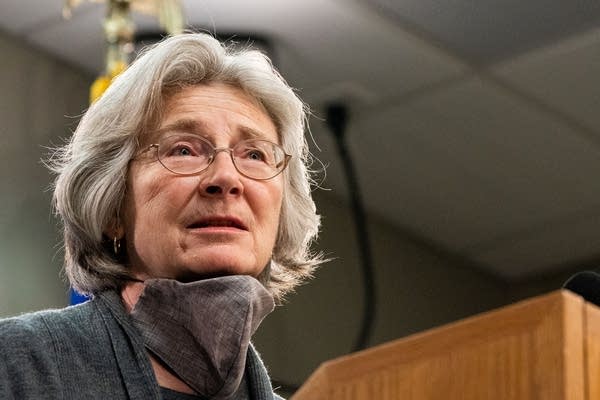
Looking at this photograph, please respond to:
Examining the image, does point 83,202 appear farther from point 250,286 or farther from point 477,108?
point 477,108

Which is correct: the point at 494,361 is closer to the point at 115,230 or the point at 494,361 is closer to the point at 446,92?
the point at 115,230

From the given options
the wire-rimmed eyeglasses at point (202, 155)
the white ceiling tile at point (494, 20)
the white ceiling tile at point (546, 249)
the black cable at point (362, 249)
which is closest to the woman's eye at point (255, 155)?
the wire-rimmed eyeglasses at point (202, 155)

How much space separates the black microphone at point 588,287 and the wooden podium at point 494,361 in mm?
160

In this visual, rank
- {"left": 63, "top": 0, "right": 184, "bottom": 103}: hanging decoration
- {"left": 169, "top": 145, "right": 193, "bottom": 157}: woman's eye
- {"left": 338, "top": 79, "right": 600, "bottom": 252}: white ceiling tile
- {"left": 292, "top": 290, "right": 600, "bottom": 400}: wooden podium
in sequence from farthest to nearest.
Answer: {"left": 338, "top": 79, "right": 600, "bottom": 252}: white ceiling tile → {"left": 63, "top": 0, "right": 184, "bottom": 103}: hanging decoration → {"left": 169, "top": 145, "right": 193, "bottom": 157}: woman's eye → {"left": 292, "top": 290, "right": 600, "bottom": 400}: wooden podium

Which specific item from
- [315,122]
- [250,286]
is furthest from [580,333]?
[315,122]

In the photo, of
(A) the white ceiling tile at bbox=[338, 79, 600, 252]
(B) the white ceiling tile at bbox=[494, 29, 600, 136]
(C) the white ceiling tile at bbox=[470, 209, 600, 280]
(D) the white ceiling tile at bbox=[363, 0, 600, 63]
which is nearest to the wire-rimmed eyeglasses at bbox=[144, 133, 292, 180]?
(D) the white ceiling tile at bbox=[363, 0, 600, 63]

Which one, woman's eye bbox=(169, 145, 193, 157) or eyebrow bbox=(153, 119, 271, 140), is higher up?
eyebrow bbox=(153, 119, 271, 140)

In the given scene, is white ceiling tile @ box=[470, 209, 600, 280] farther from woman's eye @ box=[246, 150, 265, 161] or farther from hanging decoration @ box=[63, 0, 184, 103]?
woman's eye @ box=[246, 150, 265, 161]

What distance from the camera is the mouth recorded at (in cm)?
163

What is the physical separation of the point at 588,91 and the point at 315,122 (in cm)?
75

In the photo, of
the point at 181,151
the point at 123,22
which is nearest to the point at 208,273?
the point at 181,151

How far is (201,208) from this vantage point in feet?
5.34

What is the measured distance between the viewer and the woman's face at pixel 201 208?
5.29 ft

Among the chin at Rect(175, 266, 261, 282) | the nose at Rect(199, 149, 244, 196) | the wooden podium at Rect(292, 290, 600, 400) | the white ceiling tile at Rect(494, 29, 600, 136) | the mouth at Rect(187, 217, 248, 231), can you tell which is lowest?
the wooden podium at Rect(292, 290, 600, 400)
